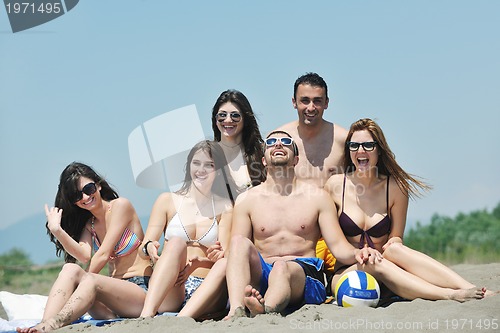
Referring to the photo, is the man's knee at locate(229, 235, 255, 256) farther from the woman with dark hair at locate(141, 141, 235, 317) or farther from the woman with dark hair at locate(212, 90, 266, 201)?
the woman with dark hair at locate(212, 90, 266, 201)

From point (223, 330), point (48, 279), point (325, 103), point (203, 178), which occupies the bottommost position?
point (48, 279)

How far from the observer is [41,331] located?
657cm

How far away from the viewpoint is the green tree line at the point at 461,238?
16969 mm

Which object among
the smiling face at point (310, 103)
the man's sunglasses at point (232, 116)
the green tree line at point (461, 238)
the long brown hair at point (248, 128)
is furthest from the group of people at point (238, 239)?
the green tree line at point (461, 238)

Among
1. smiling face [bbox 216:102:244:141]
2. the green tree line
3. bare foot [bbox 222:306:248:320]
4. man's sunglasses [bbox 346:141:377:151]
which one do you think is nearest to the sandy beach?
bare foot [bbox 222:306:248:320]

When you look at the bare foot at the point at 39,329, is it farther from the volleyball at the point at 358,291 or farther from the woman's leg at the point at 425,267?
the woman's leg at the point at 425,267

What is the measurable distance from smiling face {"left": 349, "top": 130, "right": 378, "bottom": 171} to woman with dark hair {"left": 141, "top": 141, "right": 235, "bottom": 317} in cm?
147

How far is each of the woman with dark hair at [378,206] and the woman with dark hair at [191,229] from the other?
1246 mm

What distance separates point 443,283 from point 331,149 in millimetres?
2632

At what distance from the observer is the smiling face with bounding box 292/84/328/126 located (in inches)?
348

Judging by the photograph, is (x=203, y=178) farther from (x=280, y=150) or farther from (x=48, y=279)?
(x=48, y=279)

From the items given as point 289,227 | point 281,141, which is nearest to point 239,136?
point 281,141

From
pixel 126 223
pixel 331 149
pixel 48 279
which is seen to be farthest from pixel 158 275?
pixel 48 279

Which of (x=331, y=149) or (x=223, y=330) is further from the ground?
(x=331, y=149)
